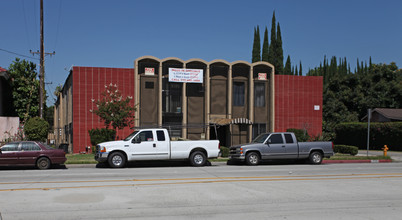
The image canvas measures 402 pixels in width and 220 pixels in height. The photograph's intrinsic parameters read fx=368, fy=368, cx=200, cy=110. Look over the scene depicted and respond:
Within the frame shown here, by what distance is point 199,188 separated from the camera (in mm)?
10672

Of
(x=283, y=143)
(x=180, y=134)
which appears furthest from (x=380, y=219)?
(x=180, y=134)

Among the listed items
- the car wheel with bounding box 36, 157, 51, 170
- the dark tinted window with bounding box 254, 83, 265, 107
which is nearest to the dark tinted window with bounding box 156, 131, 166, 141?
the car wheel with bounding box 36, 157, 51, 170

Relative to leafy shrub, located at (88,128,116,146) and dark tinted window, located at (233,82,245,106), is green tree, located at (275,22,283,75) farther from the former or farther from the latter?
leafy shrub, located at (88,128,116,146)

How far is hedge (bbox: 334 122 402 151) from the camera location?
34.7 meters

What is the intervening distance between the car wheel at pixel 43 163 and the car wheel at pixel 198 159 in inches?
265

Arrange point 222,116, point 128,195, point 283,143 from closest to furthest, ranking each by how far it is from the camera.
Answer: point 128,195 < point 283,143 < point 222,116

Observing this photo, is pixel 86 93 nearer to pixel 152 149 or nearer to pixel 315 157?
pixel 152 149

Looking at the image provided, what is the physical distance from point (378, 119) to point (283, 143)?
2832cm

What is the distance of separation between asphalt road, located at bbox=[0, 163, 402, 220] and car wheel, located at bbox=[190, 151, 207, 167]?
18.1ft

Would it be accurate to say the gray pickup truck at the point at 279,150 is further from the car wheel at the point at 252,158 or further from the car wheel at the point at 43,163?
the car wheel at the point at 43,163

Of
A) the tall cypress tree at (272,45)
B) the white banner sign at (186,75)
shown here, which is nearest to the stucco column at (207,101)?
the white banner sign at (186,75)

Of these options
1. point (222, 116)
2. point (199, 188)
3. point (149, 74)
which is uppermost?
point (149, 74)

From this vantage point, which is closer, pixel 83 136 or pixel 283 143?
pixel 283 143

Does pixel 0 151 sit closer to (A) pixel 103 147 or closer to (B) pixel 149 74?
(A) pixel 103 147
